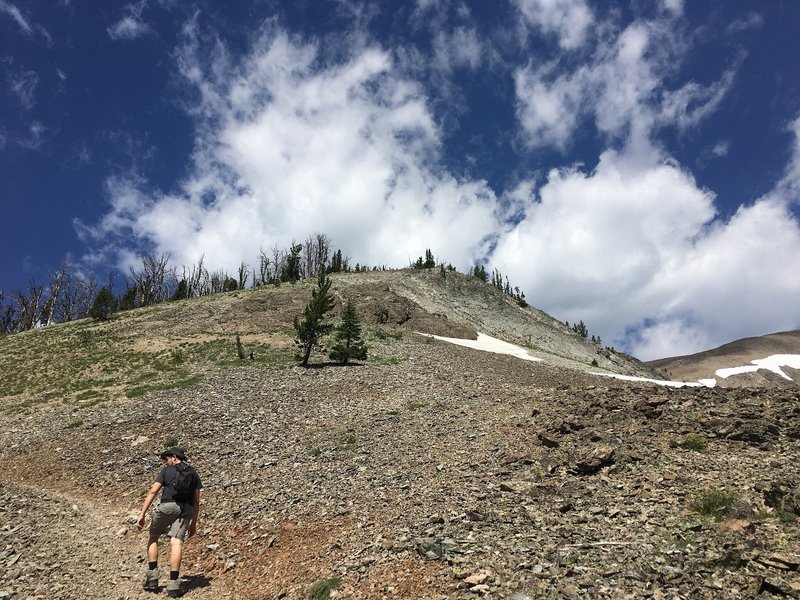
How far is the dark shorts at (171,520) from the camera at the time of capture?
9.88m

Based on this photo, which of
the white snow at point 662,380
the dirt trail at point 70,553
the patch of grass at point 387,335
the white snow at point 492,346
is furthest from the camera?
the white snow at point 492,346

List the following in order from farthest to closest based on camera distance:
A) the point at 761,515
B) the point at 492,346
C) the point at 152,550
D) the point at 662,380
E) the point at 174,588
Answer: the point at 492,346, the point at 662,380, the point at 152,550, the point at 174,588, the point at 761,515

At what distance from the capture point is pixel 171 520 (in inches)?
393

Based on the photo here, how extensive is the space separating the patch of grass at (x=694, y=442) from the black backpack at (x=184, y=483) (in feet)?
44.2

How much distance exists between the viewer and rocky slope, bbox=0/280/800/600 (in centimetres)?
867

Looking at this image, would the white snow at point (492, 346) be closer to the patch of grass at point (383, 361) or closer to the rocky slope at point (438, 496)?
the patch of grass at point (383, 361)

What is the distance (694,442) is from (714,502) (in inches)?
165

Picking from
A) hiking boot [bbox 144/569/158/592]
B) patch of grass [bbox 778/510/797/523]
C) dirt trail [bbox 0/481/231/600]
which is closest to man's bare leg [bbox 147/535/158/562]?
hiking boot [bbox 144/569/158/592]

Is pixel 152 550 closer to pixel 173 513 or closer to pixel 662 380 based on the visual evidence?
pixel 173 513

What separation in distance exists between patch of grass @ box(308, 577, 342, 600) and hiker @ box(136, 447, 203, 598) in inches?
113

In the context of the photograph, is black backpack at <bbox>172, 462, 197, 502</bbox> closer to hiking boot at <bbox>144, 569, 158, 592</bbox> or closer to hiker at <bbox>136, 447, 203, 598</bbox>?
hiker at <bbox>136, 447, 203, 598</bbox>

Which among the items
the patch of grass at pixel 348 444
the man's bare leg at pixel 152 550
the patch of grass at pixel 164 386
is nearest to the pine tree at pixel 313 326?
the patch of grass at pixel 164 386

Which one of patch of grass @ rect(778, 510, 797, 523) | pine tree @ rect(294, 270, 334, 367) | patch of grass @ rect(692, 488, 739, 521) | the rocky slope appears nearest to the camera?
the rocky slope

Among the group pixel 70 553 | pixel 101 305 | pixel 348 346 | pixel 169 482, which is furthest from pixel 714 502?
pixel 101 305
